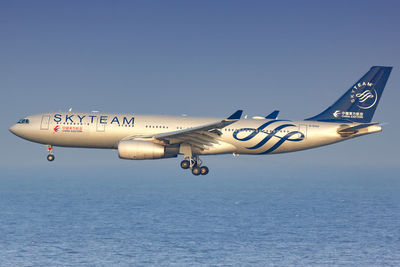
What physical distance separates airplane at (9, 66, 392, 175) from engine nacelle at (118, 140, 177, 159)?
0.18 metres

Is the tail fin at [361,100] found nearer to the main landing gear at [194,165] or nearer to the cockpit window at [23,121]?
the main landing gear at [194,165]

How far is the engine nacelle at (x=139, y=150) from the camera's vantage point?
127ft

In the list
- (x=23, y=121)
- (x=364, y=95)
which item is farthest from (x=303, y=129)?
(x=23, y=121)

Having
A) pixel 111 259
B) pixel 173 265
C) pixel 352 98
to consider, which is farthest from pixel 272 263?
pixel 352 98

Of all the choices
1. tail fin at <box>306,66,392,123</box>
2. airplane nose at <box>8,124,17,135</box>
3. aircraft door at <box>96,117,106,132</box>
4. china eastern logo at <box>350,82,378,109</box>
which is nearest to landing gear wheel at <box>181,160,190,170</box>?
aircraft door at <box>96,117,106,132</box>

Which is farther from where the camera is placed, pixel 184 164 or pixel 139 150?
pixel 184 164

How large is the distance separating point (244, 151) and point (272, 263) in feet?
512

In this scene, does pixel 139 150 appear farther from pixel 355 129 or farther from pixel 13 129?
pixel 355 129

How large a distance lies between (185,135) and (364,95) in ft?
64.6

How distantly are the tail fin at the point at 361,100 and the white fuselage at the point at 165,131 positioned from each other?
3.67m

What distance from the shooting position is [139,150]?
127ft

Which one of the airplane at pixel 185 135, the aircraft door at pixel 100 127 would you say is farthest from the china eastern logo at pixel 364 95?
the aircraft door at pixel 100 127

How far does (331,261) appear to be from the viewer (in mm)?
191500

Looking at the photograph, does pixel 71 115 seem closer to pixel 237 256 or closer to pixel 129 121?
pixel 129 121
